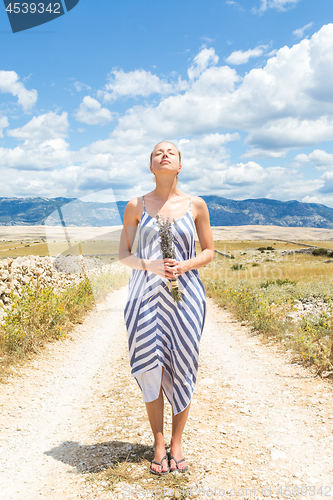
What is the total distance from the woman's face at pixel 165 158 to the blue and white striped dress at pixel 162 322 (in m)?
0.46

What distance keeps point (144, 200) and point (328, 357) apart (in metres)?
4.52

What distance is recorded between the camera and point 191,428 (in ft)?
13.3

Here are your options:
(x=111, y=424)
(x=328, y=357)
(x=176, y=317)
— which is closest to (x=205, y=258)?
(x=176, y=317)

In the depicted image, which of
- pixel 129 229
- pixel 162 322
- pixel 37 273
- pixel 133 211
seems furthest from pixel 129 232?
pixel 37 273

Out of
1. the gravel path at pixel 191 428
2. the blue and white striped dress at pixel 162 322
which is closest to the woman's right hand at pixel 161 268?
the blue and white striped dress at pixel 162 322

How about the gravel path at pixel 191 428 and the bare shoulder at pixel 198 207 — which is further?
the bare shoulder at pixel 198 207

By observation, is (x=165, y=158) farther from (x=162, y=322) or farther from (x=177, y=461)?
(x=177, y=461)

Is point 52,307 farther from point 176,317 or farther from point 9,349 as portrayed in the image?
point 176,317

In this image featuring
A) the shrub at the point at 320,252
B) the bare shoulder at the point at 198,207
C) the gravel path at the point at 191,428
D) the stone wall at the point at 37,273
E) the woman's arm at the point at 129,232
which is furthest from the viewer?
the shrub at the point at 320,252

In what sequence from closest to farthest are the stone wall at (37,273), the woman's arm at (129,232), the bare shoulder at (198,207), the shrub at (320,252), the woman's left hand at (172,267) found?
1. the woman's left hand at (172,267)
2. the woman's arm at (129,232)
3. the bare shoulder at (198,207)
4. the stone wall at (37,273)
5. the shrub at (320,252)

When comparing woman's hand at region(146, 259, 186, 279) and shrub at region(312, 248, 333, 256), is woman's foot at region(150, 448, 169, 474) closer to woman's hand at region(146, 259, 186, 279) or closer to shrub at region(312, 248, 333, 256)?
woman's hand at region(146, 259, 186, 279)

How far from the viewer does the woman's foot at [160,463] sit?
10.1ft

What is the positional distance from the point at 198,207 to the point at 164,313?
1.06 meters

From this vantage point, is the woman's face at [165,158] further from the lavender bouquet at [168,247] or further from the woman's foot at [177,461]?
the woman's foot at [177,461]
